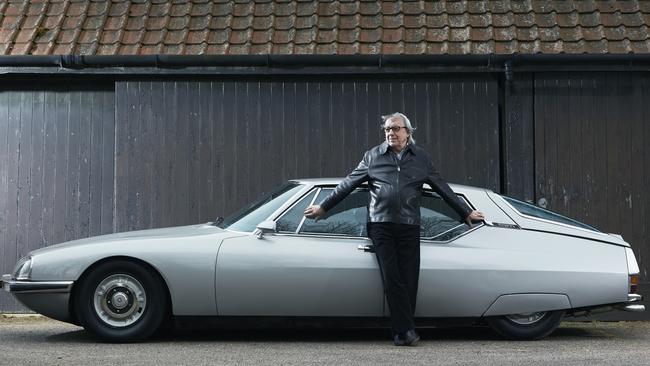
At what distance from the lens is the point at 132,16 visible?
12.3 m

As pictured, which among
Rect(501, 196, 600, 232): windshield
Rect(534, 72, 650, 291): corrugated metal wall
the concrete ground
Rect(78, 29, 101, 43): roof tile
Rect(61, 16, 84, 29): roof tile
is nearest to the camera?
the concrete ground

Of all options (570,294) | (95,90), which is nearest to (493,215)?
(570,294)

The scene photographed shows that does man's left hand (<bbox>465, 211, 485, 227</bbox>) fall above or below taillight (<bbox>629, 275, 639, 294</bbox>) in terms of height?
above

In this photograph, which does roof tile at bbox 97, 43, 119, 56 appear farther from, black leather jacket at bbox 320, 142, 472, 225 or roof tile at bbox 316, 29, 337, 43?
black leather jacket at bbox 320, 142, 472, 225

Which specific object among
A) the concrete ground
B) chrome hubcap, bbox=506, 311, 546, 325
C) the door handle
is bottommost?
the concrete ground

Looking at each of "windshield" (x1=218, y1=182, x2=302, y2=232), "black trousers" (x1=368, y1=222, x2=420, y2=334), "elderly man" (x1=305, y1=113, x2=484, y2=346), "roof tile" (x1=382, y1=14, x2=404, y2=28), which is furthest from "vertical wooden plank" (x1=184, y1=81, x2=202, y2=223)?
"black trousers" (x1=368, y1=222, x2=420, y2=334)

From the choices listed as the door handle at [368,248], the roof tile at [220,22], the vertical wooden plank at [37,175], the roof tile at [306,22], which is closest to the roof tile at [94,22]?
the vertical wooden plank at [37,175]

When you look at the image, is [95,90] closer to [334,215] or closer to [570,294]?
[334,215]

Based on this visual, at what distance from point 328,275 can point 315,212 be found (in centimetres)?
50

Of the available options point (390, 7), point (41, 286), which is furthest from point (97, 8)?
point (41, 286)

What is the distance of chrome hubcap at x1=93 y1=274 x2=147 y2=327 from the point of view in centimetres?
880

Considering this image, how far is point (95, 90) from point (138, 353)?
14.7 feet

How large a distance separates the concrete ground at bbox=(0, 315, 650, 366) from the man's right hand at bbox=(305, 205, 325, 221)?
0.96 m

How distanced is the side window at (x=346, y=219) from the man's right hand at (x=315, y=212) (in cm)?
6
